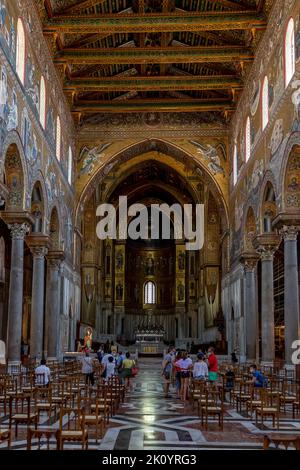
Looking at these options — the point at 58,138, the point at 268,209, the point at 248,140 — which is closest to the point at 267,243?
the point at 268,209

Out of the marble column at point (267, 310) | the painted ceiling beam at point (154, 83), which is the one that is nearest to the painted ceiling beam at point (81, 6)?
the painted ceiling beam at point (154, 83)

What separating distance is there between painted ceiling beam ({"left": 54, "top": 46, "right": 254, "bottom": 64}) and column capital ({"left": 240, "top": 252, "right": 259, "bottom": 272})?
9948mm

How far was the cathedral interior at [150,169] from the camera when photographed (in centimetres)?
1806

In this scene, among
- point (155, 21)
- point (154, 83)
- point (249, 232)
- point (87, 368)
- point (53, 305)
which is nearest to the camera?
point (87, 368)

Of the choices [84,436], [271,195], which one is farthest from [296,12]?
[84,436]

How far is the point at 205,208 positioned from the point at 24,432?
33.4 meters

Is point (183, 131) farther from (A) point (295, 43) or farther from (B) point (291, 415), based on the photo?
(B) point (291, 415)

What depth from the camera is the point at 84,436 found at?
9148 mm

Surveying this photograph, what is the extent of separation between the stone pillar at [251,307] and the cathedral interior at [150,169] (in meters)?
0.08

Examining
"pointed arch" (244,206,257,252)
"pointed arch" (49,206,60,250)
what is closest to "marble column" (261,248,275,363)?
"pointed arch" (244,206,257,252)

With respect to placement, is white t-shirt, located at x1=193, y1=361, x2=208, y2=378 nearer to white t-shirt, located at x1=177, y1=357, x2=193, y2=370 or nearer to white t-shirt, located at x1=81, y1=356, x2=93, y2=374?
white t-shirt, located at x1=177, y1=357, x2=193, y2=370

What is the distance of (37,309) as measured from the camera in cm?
2762

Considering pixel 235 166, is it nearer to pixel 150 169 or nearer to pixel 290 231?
pixel 290 231

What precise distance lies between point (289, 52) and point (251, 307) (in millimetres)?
14186
